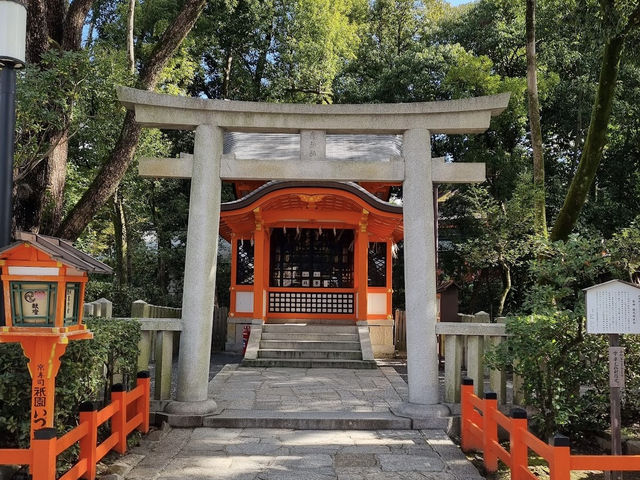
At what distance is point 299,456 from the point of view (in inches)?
226

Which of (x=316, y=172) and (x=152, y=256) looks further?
(x=152, y=256)

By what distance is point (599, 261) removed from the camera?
609 cm

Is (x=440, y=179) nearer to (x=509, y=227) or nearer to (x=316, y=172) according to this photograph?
(x=316, y=172)

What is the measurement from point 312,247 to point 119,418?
37.0ft

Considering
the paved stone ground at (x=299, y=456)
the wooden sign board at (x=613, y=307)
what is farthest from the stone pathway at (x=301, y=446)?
the wooden sign board at (x=613, y=307)

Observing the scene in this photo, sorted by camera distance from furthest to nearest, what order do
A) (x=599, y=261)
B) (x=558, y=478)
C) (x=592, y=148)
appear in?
(x=592, y=148) → (x=599, y=261) → (x=558, y=478)

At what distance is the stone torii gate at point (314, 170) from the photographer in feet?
23.4

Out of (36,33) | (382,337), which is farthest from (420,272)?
(382,337)

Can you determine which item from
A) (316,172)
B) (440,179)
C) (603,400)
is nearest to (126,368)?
(316,172)

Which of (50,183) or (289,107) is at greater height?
(289,107)

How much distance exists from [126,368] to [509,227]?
10656mm

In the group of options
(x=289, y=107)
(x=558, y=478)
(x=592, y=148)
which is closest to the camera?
(x=558, y=478)

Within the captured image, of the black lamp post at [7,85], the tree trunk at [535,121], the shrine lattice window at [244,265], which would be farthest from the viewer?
the shrine lattice window at [244,265]

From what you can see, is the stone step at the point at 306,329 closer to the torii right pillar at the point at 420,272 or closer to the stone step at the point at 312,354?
the stone step at the point at 312,354
